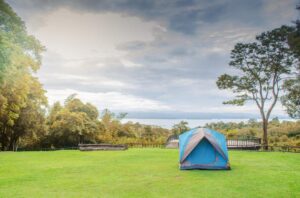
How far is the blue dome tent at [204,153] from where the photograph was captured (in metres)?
13.9

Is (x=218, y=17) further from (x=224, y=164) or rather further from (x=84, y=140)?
(x=84, y=140)

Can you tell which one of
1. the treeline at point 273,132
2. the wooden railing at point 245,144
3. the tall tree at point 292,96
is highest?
the tall tree at point 292,96

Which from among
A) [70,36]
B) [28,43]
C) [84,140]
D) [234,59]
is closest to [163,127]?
[84,140]

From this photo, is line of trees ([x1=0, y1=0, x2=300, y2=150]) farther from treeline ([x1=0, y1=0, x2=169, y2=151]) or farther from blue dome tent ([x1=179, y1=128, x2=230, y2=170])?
blue dome tent ([x1=179, y1=128, x2=230, y2=170])

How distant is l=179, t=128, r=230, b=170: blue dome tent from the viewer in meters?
13.9

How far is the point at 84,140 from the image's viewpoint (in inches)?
1361

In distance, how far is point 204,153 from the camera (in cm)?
1421

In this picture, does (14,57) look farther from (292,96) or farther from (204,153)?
(292,96)

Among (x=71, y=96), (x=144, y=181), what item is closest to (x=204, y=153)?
(x=144, y=181)

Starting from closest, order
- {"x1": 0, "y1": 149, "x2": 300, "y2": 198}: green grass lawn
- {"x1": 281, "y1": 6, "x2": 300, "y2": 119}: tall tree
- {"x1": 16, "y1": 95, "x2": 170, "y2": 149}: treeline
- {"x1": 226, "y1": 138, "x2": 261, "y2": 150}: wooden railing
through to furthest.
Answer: {"x1": 0, "y1": 149, "x2": 300, "y2": 198}: green grass lawn
{"x1": 281, "y1": 6, "x2": 300, "y2": 119}: tall tree
{"x1": 226, "y1": 138, "x2": 261, "y2": 150}: wooden railing
{"x1": 16, "y1": 95, "x2": 170, "y2": 149}: treeline

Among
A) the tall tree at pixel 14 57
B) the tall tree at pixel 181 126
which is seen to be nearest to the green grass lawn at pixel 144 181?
the tall tree at pixel 14 57

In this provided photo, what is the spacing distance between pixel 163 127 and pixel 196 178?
4072cm

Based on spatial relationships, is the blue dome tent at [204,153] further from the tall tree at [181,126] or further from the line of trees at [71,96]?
the tall tree at [181,126]

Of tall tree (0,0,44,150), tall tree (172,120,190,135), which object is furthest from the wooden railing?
tall tree (0,0,44,150)
